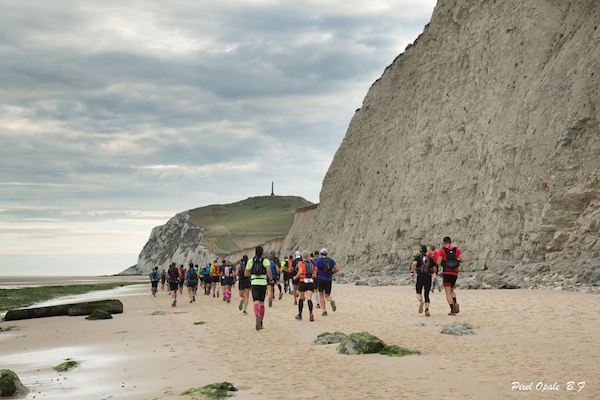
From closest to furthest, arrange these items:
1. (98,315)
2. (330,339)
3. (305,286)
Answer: (330,339) → (305,286) → (98,315)

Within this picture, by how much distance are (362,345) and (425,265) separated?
6.68 meters

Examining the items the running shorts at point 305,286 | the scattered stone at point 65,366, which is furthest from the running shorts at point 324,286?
the scattered stone at point 65,366

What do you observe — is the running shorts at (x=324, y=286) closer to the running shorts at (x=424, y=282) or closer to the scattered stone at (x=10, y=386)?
the running shorts at (x=424, y=282)

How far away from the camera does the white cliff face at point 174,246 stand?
13450cm

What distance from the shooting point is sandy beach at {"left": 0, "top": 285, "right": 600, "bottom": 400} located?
754 centimetres

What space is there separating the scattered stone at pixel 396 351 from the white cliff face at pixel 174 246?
4634 inches

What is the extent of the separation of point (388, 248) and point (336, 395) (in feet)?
124

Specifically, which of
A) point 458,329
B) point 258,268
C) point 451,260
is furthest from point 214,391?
point 451,260

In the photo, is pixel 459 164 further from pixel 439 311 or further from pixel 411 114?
pixel 439 311

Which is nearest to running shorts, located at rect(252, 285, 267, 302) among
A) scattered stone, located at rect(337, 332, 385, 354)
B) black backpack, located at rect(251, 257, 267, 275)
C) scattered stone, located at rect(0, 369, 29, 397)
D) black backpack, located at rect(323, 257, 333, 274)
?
black backpack, located at rect(251, 257, 267, 275)

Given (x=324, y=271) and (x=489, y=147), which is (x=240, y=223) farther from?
(x=324, y=271)

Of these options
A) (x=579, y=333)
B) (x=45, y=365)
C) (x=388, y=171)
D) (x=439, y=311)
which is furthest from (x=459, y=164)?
(x=45, y=365)

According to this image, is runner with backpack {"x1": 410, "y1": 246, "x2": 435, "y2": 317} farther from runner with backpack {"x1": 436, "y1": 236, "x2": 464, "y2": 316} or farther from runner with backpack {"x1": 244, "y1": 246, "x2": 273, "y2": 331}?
runner with backpack {"x1": 244, "y1": 246, "x2": 273, "y2": 331}

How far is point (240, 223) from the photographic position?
16950cm
